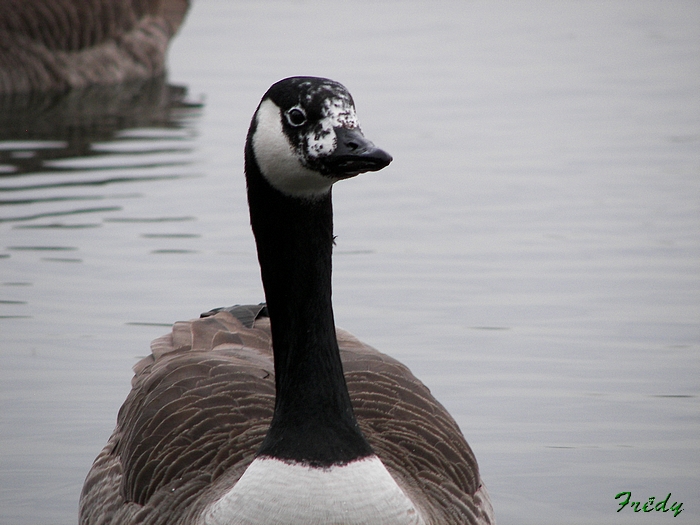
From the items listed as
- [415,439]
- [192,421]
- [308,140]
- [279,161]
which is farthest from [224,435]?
[308,140]

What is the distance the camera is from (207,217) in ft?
34.9

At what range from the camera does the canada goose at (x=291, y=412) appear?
4.50 m

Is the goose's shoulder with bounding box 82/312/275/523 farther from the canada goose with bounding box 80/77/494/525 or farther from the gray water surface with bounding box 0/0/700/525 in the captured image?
the gray water surface with bounding box 0/0/700/525

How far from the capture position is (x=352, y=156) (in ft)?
14.0

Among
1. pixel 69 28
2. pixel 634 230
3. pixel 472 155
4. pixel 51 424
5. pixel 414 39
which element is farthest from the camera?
pixel 414 39

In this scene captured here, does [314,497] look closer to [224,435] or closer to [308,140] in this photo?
[224,435]

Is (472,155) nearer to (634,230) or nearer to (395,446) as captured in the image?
(634,230)

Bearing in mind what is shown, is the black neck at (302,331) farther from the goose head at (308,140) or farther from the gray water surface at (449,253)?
the gray water surface at (449,253)

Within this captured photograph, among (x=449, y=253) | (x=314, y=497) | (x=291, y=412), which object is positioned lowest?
(x=449, y=253)

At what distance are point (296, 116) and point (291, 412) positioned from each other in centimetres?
111

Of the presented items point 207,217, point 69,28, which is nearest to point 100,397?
point 207,217

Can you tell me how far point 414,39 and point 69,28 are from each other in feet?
16.3

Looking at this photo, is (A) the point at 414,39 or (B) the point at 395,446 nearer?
(B) the point at 395,446

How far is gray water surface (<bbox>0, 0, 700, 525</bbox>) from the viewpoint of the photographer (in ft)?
22.6
